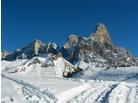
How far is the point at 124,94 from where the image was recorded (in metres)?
21.4

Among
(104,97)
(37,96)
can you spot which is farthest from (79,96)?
(37,96)

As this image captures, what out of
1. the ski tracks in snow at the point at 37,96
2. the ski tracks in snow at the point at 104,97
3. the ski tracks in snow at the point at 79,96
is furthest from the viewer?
the ski tracks in snow at the point at 104,97

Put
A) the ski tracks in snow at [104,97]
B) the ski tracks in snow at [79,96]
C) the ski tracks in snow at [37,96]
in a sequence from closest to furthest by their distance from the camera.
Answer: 1. the ski tracks in snow at [37,96]
2. the ski tracks in snow at [79,96]
3. the ski tracks in snow at [104,97]

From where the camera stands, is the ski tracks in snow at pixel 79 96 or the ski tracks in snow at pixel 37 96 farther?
the ski tracks in snow at pixel 79 96

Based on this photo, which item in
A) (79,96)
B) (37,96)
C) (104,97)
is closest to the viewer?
(37,96)

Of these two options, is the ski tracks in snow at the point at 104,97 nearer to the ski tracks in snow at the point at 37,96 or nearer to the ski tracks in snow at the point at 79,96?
the ski tracks in snow at the point at 79,96

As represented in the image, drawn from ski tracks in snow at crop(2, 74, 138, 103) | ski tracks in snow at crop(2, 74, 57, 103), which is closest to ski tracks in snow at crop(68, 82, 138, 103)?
ski tracks in snow at crop(2, 74, 138, 103)

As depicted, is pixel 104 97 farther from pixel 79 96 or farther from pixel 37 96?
pixel 37 96

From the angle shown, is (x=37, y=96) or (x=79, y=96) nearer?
(x=37, y=96)

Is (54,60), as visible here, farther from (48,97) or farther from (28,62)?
(48,97)

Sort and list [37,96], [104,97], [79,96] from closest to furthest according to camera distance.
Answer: [37,96] < [104,97] < [79,96]

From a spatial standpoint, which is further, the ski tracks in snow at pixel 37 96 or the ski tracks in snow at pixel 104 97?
the ski tracks in snow at pixel 104 97

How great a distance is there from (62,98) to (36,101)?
2.00 m

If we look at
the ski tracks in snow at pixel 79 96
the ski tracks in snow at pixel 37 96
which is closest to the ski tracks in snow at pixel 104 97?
the ski tracks in snow at pixel 79 96
